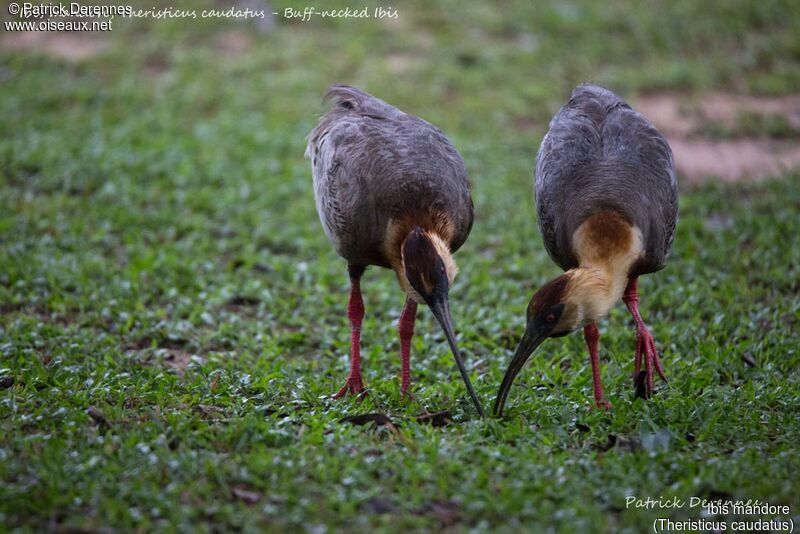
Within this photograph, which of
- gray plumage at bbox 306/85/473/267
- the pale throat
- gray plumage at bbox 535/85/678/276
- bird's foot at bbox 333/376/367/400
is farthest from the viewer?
bird's foot at bbox 333/376/367/400

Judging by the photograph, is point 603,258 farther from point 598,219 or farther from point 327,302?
point 327,302

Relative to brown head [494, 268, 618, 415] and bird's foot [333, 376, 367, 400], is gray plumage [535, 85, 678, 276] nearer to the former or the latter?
brown head [494, 268, 618, 415]

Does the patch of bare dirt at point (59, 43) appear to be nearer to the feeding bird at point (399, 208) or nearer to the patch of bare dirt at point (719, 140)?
the patch of bare dirt at point (719, 140)

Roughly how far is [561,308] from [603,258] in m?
0.43

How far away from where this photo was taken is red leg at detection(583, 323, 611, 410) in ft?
17.2

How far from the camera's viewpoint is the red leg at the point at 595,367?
5230 millimetres

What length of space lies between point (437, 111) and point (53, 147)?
4.20m

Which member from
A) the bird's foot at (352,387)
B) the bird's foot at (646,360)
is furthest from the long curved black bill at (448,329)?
the bird's foot at (646,360)

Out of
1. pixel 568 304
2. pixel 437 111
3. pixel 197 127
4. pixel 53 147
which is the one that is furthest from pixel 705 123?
pixel 53 147

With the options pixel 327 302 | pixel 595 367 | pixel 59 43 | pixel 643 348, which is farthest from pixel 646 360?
pixel 59 43

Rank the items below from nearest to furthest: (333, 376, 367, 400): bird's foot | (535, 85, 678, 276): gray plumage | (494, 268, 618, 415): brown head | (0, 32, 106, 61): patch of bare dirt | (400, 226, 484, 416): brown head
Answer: (494, 268, 618, 415): brown head → (400, 226, 484, 416): brown head → (535, 85, 678, 276): gray plumage → (333, 376, 367, 400): bird's foot → (0, 32, 106, 61): patch of bare dirt

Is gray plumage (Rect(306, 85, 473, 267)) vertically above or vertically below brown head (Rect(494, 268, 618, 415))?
above

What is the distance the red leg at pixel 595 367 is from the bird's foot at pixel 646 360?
0.22 m

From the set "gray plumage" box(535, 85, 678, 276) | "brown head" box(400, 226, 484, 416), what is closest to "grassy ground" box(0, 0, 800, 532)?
"brown head" box(400, 226, 484, 416)
